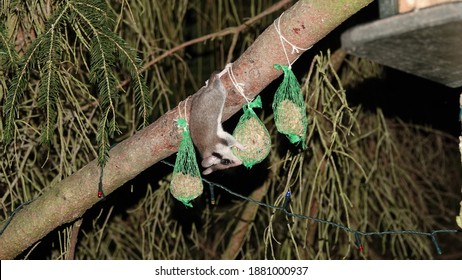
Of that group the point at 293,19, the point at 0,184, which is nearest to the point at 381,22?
the point at 293,19

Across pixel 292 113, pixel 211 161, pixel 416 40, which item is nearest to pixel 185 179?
pixel 211 161

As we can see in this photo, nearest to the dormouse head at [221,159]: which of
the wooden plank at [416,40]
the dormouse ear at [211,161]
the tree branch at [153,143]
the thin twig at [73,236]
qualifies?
the dormouse ear at [211,161]

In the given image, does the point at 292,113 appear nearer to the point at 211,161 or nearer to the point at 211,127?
the point at 211,127

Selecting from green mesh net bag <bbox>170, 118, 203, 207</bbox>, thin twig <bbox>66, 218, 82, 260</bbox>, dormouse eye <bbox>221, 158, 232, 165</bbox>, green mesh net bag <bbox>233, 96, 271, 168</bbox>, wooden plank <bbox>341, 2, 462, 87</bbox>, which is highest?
wooden plank <bbox>341, 2, 462, 87</bbox>

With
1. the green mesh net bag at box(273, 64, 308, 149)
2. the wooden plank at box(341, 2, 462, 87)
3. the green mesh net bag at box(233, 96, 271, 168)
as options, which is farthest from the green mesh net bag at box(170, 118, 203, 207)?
the wooden plank at box(341, 2, 462, 87)

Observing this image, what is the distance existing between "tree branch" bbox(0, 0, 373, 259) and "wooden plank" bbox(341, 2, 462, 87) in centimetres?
29

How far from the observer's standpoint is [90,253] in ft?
9.30

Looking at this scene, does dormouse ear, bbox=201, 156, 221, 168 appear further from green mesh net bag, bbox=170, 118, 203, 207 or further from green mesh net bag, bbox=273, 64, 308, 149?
green mesh net bag, bbox=273, 64, 308, 149

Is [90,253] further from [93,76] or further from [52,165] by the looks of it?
[93,76]

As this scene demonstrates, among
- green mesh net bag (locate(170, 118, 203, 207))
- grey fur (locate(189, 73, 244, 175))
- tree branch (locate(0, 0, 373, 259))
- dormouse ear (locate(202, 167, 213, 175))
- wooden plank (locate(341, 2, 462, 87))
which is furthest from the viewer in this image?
dormouse ear (locate(202, 167, 213, 175))

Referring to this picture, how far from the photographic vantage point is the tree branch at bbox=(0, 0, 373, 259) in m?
1.76

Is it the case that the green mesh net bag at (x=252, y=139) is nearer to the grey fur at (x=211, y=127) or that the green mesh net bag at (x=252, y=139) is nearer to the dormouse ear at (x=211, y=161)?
the grey fur at (x=211, y=127)

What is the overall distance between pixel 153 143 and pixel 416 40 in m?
1.00

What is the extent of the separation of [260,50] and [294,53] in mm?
90
